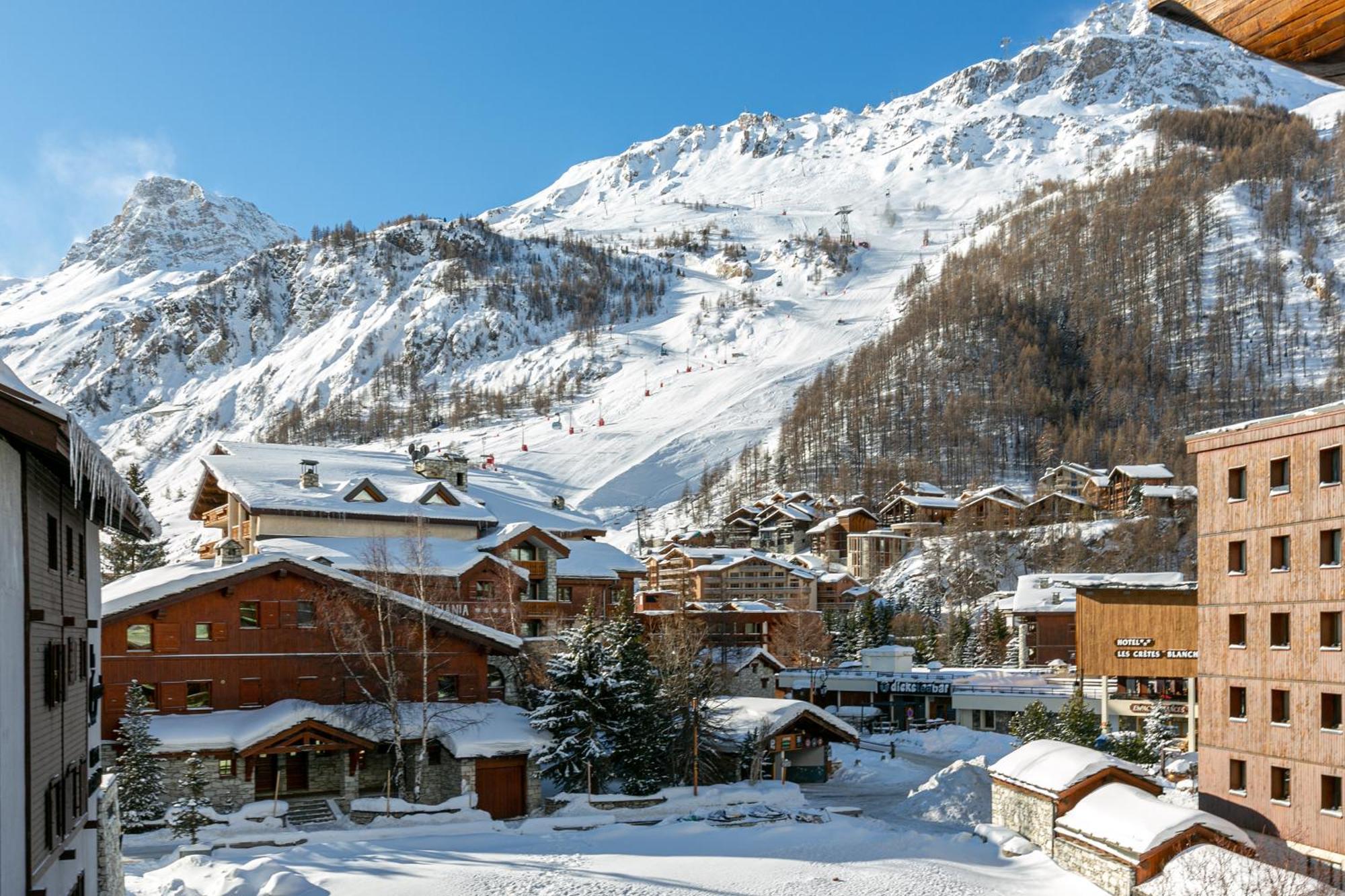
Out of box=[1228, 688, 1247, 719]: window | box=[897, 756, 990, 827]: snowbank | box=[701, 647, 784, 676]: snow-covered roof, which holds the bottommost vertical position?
box=[897, 756, 990, 827]: snowbank

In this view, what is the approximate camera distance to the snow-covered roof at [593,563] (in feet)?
A: 181

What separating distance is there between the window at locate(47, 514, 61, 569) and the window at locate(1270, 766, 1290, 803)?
29.4 meters

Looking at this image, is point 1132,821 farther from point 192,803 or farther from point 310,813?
point 192,803

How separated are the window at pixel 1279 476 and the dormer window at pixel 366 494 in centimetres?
3617

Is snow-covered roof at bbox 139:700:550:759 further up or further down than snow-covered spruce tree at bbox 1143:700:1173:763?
further up

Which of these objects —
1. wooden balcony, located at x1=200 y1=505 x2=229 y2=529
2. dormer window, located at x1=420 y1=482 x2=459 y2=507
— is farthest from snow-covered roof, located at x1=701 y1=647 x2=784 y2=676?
wooden balcony, located at x1=200 y1=505 x2=229 y2=529

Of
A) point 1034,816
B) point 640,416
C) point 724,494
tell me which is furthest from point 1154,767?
point 640,416

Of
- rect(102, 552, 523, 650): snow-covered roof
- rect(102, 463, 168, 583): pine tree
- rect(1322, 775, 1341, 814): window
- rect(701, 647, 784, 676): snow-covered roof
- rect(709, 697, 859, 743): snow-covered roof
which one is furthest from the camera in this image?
rect(102, 463, 168, 583): pine tree

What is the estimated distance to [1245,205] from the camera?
186875mm

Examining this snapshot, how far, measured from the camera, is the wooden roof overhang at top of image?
2.52 m

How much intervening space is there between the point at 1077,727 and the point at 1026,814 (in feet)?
40.4

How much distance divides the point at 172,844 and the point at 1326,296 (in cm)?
17660

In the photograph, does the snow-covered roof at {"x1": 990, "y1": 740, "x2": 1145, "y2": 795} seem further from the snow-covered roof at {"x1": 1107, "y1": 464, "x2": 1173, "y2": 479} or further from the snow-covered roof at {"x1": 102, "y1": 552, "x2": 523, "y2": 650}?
the snow-covered roof at {"x1": 1107, "y1": 464, "x2": 1173, "y2": 479}

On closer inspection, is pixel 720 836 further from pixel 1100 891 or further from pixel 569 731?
pixel 1100 891
